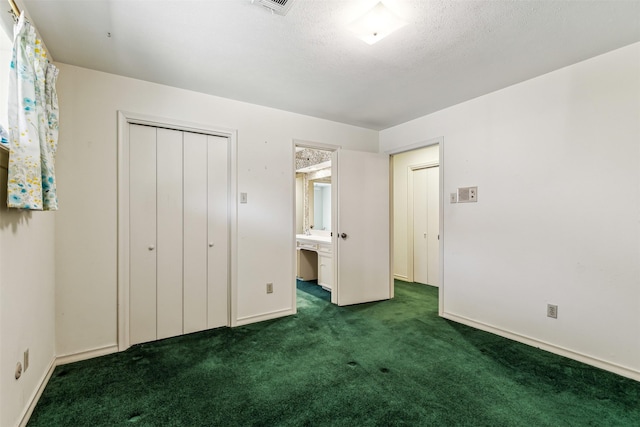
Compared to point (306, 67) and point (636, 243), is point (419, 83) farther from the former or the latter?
point (636, 243)

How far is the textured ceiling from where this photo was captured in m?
1.77

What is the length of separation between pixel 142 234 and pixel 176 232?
0.28 m

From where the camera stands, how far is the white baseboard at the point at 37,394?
1.65 meters

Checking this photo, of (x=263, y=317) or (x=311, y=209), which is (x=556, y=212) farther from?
(x=311, y=209)

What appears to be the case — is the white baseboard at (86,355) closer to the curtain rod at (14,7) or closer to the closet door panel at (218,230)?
the closet door panel at (218,230)

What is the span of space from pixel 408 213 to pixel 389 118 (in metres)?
2.03

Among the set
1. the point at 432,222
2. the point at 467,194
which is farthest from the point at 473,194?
the point at 432,222

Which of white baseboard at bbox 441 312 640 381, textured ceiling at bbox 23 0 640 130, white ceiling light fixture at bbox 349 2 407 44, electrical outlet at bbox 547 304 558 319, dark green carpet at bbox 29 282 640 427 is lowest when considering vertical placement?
dark green carpet at bbox 29 282 640 427

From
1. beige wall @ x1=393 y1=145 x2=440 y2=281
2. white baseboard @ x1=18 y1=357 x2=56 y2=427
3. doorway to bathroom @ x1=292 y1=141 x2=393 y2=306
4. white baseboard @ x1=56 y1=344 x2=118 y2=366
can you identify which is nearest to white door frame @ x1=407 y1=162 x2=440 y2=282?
beige wall @ x1=393 y1=145 x2=440 y2=281

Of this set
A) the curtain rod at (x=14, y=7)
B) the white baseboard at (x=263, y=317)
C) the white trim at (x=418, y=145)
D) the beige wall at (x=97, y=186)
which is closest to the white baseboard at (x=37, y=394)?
the beige wall at (x=97, y=186)

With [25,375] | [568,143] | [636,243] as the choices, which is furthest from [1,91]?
[636,243]

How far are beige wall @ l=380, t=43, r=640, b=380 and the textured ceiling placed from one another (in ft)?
0.88

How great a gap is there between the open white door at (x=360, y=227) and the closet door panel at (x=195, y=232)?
5.21ft

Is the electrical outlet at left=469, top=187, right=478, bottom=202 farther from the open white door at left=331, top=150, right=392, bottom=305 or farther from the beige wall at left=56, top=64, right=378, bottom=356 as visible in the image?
the beige wall at left=56, top=64, right=378, bottom=356
